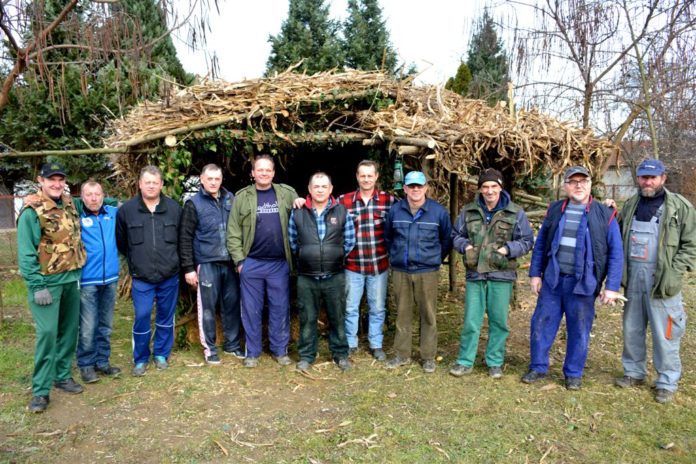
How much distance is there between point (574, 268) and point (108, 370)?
15.1 ft

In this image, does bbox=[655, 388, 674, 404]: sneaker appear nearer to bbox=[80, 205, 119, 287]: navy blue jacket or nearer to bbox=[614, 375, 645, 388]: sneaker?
bbox=[614, 375, 645, 388]: sneaker

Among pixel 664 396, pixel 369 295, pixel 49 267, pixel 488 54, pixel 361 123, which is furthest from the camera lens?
pixel 488 54

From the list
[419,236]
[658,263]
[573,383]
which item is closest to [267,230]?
[419,236]

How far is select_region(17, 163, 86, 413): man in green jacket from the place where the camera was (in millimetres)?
4285

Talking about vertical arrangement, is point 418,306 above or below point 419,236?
below

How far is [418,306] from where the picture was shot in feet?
17.4

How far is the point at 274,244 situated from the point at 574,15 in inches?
209

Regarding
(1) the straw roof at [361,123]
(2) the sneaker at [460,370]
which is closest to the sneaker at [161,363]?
(1) the straw roof at [361,123]

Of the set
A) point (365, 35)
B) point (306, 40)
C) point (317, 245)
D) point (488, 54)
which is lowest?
point (317, 245)

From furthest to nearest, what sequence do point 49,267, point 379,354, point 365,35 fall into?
point 365,35 → point 379,354 → point 49,267

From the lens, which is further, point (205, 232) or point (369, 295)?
point (369, 295)

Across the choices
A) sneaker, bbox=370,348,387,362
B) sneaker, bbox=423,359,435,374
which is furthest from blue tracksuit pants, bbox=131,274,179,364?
sneaker, bbox=423,359,435,374

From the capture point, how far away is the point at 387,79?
6414 mm

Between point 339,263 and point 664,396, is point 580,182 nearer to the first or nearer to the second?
point 664,396
